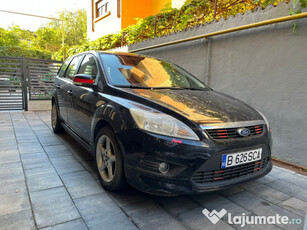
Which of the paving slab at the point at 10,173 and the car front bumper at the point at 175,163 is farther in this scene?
the paving slab at the point at 10,173

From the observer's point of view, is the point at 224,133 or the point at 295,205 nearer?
the point at 224,133

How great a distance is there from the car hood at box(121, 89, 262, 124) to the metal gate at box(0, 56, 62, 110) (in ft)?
22.0

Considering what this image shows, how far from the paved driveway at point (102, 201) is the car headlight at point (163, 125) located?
2.53 ft

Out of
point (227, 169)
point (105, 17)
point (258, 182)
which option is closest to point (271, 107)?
point (258, 182)

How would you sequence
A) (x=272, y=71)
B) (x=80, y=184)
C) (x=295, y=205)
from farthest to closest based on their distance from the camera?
1. (x=272, y=71)
2. (x=80, y=184)
3. (x=295, y=205)

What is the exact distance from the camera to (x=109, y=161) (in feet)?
7.66

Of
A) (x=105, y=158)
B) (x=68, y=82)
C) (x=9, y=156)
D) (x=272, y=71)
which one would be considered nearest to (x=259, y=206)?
(x=105, y=158)

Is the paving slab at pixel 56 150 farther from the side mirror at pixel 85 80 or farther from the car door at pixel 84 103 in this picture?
the side mirror at pixel 85 80

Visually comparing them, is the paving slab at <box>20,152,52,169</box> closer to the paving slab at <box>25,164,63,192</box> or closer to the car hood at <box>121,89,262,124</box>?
the paving slab at <box>25,164,63,192</box>

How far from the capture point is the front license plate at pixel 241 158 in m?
1.95

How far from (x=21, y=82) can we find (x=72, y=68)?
4731mm

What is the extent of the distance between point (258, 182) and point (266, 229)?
97 centimetres

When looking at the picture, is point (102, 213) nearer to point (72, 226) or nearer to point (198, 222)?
point (72, 226)

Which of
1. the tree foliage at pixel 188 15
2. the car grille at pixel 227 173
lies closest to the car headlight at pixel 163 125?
the car grille at pixel 227 173
